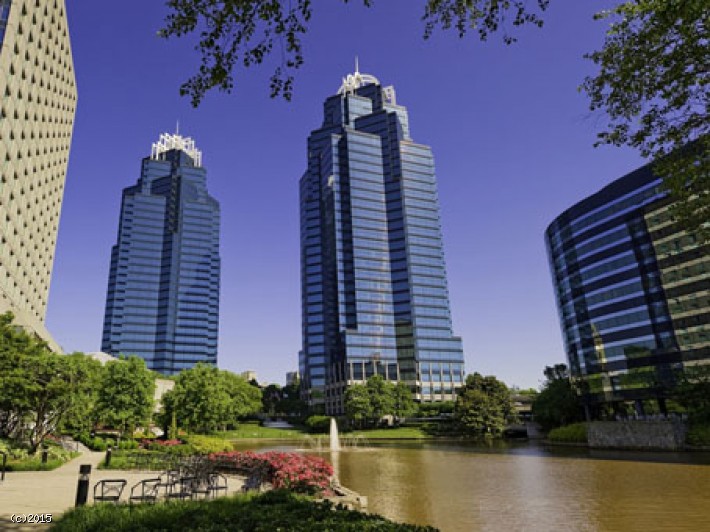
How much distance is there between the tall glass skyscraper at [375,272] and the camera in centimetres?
12775

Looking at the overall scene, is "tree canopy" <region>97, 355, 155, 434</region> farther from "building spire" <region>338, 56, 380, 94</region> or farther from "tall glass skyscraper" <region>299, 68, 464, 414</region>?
"building spire" <region>338, 56, 380, 94</region>

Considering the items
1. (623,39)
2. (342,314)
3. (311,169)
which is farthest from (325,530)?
(311,169)

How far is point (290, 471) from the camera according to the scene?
733 inches

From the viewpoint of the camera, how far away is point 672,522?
14844mm

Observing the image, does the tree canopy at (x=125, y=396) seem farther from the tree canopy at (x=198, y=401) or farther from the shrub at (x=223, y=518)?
the shrub at (x=223, y=518)

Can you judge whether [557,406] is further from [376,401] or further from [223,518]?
[223,518]

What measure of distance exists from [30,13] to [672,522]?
216 feet

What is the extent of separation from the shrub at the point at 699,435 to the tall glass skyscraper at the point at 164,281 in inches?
6337

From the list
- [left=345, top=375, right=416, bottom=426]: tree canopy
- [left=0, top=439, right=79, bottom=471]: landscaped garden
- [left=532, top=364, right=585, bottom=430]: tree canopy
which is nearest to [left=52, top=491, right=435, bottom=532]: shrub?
[left=0, top=439, right=79, bottom=471]: landscaped garden

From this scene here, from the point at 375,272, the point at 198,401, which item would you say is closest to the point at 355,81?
the point at 375,272

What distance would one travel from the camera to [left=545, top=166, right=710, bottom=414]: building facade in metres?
63.4

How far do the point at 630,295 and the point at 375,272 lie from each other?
7400cm

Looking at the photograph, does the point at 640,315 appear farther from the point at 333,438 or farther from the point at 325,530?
the point at 325,530

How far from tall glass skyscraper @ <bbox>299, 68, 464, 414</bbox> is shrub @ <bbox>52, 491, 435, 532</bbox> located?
112478 millimetres
